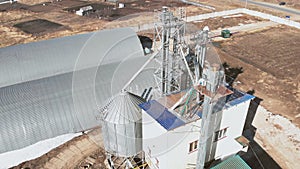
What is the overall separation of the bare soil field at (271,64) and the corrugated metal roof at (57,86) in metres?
16.7

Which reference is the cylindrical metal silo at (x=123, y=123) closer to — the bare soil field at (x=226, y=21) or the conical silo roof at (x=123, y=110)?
the conical silo roof at (x=123, y=110)

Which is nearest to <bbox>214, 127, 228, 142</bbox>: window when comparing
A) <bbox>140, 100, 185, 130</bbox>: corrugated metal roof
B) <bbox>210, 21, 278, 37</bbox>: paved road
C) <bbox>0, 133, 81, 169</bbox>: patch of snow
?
<bbox>140, 100, 185, 130</bbox>: corrugated metal roof

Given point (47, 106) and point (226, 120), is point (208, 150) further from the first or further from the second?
point (47, 106)

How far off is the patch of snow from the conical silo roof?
26.8ft

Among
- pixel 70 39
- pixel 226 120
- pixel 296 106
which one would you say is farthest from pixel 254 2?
pixel 226 120

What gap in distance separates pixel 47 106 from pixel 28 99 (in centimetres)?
197

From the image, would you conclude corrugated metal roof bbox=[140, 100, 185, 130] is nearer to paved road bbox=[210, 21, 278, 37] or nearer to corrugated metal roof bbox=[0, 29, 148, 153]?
corrugated metal roof bbox=[0, 29, 148, 153]

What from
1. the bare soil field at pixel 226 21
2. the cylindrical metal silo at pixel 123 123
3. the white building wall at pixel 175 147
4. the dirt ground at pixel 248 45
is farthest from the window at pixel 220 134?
the bare soil field at pixel 226 21

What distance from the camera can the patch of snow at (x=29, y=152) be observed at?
2303 cm

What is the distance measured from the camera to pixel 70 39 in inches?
1480

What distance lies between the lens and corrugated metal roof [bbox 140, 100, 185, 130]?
672 inches

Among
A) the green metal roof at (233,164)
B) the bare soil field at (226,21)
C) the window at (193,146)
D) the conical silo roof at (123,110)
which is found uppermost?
the bare soil field at (226,21)

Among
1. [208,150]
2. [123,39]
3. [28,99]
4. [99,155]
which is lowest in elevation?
[99,155]

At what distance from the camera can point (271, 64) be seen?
42.0 meters
